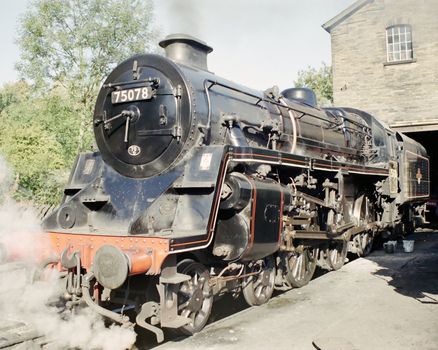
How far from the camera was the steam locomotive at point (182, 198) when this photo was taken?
4098mm

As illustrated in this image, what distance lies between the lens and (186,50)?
216 inches

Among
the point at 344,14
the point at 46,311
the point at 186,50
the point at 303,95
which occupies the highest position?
the point at 344,14

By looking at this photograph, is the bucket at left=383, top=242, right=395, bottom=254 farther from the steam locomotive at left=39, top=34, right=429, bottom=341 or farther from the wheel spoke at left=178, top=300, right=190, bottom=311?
the wheel spoke at left=178, top=300, right=190, bottom=311

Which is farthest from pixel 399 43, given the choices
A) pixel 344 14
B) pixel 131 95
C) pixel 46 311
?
pixel 46 311

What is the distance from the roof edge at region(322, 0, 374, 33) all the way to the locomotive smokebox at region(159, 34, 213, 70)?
38.5 ft

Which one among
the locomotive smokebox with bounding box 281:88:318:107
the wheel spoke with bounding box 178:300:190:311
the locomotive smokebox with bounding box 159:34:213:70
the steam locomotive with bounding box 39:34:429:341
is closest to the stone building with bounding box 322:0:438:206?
the locomotive smokebox with bounding box 281:88:318:107

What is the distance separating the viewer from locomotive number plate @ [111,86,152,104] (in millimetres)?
4884

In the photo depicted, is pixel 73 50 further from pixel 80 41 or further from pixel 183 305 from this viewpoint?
pixel 183 305

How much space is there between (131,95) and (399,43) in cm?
1329

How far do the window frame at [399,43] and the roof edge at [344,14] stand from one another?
4.01 ft

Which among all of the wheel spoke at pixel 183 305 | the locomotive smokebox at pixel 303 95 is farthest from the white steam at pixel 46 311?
the locomotive smokebox at pixel 303 95

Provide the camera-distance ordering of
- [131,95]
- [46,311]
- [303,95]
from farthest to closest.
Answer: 1. [303,95]
2. [131,95]
3. [46,311]

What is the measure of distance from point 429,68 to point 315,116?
9.94 m

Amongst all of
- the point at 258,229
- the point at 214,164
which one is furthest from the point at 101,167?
the point at 258,229
